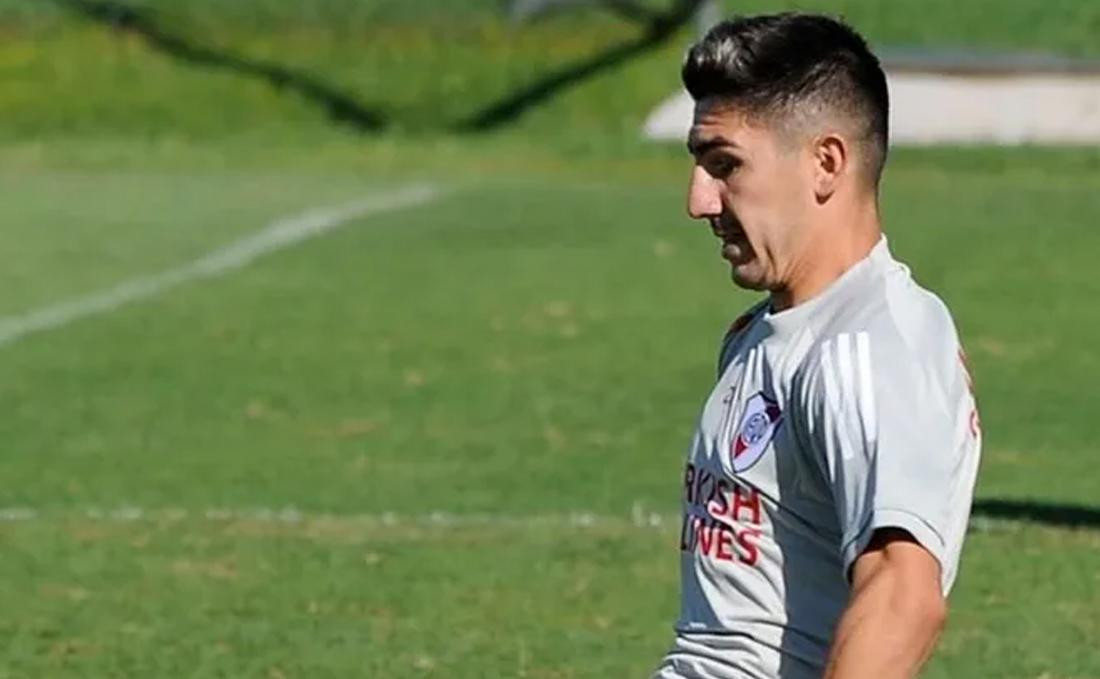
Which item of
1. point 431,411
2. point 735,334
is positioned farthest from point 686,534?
point 431,411

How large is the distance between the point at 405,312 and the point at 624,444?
4.08 m

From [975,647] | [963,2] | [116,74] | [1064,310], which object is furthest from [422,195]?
[975,647]

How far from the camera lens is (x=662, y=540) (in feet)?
33.3

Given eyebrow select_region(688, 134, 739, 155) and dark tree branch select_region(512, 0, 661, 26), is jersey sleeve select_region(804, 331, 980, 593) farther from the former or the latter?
dark tree branch select_region(512, 0, 661, 26)

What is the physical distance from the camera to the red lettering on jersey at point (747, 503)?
3869mm

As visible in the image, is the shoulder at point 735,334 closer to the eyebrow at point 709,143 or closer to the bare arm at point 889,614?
the eyebrow at point 709,143

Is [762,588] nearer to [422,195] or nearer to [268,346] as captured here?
[268,346]

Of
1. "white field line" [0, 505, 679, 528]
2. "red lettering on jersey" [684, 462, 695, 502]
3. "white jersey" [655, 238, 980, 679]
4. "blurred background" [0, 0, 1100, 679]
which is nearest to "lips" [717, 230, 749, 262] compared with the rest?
"white jersey" [655, 238, 980, 679]

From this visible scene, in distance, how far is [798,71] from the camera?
375 centimetres

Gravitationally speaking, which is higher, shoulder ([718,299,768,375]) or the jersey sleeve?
the jersey sleeve

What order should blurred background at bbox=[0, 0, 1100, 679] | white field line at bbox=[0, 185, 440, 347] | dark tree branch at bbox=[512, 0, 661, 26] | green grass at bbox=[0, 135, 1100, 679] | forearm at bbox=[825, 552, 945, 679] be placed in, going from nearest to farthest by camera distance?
forearm at bbox=[825, 552, 945, 679]
green grass at bbox=[0, 135, 1100, 679]
blurred background at bbox=[0, 0, 1100, 679]
white field line at bbox=[0, 185, 440, 347]
dark tree branch at bbox=[512, 0, 661, 26]

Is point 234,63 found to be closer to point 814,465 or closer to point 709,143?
point 709,143

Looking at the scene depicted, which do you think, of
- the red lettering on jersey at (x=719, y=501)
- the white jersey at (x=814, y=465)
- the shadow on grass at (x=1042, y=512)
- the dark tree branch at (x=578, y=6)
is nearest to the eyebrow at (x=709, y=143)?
the white jersey at (x=814, y=465)

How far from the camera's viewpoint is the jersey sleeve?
141 inches
